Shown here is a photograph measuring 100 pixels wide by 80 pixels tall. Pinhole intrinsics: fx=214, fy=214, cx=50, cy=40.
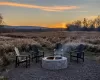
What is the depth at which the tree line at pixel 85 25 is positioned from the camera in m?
41.1

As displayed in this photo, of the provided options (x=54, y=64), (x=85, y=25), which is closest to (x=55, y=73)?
(x=54, y=64)

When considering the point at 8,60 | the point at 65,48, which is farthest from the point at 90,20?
the point at 8,60

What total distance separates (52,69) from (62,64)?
53 cm

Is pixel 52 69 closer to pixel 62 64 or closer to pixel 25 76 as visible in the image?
pixel 62 64

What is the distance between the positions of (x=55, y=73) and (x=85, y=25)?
35503 millimetres

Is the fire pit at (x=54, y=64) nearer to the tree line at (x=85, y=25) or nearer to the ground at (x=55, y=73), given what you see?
the ground at (x=55, y=73)

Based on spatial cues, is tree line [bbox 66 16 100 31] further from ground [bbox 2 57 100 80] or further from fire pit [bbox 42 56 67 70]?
fire pit [bbox 42 56 67 70]

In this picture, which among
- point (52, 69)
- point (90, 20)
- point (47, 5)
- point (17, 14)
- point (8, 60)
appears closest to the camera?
point (52, 69)

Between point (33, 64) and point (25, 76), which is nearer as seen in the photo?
point (25, 76)

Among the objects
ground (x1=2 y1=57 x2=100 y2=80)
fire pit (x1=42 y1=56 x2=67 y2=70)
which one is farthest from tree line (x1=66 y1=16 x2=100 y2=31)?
fire pit (x1=42 y1=56 x2=67 y2=70)

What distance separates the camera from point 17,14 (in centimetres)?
2048

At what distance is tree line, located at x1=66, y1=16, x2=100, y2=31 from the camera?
41125mm

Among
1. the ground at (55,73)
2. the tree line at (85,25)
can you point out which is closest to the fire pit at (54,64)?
the ground at (55,73)

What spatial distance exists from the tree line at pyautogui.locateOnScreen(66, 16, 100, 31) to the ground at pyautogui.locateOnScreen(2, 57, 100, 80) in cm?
3024
